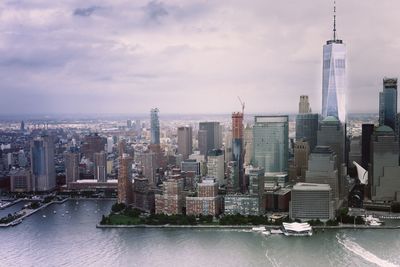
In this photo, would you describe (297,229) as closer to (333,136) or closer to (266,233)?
(266,233)

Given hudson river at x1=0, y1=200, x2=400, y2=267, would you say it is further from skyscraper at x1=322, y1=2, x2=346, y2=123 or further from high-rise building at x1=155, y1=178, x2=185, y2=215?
skyscraper at x1=322, y1=2, x2=346, y2=123

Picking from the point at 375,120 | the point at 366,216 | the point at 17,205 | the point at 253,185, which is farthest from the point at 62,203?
the point at 375,120

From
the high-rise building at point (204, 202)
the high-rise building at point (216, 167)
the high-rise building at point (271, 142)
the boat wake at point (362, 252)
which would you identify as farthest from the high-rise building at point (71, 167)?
the boat wake at point (362, 252)

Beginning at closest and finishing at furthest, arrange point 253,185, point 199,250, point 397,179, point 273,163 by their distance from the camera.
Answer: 1. point 199,250
2. point 253,185
3. point 397,179
4. point 273,163

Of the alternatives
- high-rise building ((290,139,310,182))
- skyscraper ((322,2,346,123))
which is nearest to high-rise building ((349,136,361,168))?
skyscraper ((322,2,346,123))

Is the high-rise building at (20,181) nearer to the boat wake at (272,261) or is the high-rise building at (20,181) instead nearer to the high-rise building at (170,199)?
the high-rise building at (170,199)

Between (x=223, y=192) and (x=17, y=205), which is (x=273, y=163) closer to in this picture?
(x=223, y=192)

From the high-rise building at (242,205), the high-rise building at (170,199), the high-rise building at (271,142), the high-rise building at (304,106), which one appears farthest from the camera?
the high-rise building at (304,106)
